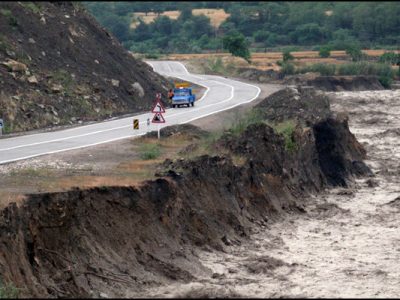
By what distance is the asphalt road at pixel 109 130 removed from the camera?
31.4 metres

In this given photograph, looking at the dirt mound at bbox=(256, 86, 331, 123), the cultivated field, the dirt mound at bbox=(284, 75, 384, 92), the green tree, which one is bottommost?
the dirt mound at bbox=(284, 75, 384, 92)

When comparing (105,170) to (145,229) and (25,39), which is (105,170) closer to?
(145,229)

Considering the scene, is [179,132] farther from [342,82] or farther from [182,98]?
[342,82]

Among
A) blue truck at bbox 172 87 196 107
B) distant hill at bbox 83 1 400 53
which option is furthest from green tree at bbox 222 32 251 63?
blue truck at bbox 172 87 196 107

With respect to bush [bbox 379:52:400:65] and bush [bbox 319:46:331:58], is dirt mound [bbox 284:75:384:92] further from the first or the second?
bush [bbox 319:46:331:58]

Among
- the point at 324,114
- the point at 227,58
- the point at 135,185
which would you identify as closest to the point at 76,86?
the point at 324,114

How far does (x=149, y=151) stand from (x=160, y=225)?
19.4 ft

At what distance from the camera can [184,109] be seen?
4753 cm

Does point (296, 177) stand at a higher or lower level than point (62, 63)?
lower

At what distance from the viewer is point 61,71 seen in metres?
43.5

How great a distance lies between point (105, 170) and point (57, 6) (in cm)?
2473

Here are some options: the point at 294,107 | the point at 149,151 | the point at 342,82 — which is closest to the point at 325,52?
the point at 342,82

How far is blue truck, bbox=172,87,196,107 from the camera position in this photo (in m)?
48.6

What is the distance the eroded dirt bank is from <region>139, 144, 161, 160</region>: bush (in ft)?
5.25
